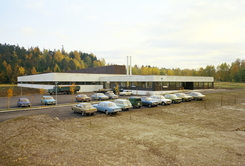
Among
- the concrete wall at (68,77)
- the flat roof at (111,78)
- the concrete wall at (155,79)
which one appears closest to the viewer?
the concrete wall at (155,79)

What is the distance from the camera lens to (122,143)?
11930 mm

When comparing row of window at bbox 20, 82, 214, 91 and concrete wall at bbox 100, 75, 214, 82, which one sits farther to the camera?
row of window at bbox 20, 82, 214, 91

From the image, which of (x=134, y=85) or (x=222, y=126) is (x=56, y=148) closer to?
(x=222, y=126)

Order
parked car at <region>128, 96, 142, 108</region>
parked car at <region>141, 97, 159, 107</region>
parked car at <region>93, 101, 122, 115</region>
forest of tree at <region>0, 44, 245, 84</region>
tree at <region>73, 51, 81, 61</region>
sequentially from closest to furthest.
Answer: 1. parked car at <region>93, 101, 122, 115</region>
2. parked car at <region>128, 96, 142, 108</region>
3. parked car at <region>141, 97, 159, 107</region>
4. forest of tree at <region>0, 44, 245, 84</region>
5. tree at <region>73, 51, 81, 61</region>

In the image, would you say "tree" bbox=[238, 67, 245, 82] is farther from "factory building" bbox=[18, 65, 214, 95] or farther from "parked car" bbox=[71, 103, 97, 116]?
"parked car" bbox=[71, 103, 97, 116]

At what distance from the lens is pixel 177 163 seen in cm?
902

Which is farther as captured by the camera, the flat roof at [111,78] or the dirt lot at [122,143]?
the flat roof at [111,78]

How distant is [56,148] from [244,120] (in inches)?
824

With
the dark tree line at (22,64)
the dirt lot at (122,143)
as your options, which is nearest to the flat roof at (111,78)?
the dirt lot at (122,143)

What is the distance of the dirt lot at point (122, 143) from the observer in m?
9.34

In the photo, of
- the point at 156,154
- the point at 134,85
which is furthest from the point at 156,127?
the point at 134,85

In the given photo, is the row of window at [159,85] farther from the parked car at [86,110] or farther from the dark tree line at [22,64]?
the dark tree line at [22,64]

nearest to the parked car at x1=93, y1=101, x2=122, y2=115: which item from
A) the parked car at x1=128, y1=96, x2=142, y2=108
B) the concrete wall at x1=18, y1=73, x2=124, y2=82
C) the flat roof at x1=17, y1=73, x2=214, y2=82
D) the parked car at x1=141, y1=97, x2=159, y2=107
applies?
the parked car at x1=128, y1=96, x2=142, y2=108

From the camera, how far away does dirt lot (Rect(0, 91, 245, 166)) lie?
934 centimetres
